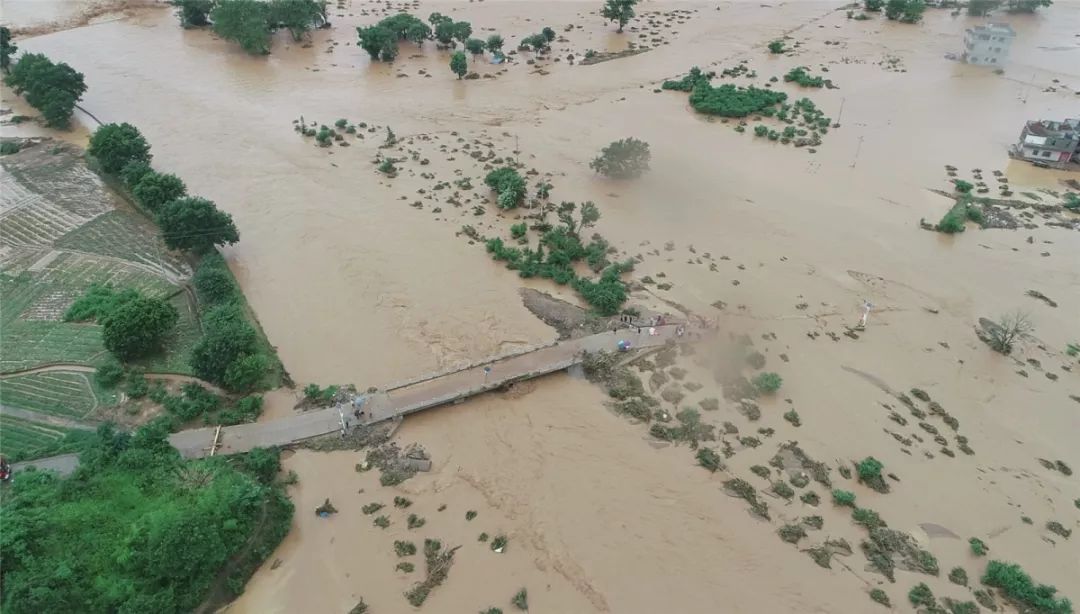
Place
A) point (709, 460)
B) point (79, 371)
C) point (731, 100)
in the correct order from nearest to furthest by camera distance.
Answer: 1. point (709, 460)
2. point (79, 371)
3. point (731, 100)

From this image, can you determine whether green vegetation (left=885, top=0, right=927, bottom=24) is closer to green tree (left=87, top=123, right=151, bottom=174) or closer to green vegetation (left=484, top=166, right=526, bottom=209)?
green vegetation (left=484, top=166, right=526, bottom=209)

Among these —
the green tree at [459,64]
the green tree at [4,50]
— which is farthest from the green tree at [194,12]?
the green tree at [459,64]

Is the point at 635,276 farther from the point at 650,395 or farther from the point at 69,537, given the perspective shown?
the point at 69,537

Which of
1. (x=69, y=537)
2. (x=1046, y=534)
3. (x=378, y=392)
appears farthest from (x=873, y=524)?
(x=69, y=537)

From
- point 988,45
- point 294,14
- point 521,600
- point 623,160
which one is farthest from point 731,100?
point 521,600

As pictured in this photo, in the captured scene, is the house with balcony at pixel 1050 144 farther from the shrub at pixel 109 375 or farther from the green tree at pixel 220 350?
the shrub at pixel 109 375

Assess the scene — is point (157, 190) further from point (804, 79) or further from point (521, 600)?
point (804, 79)
